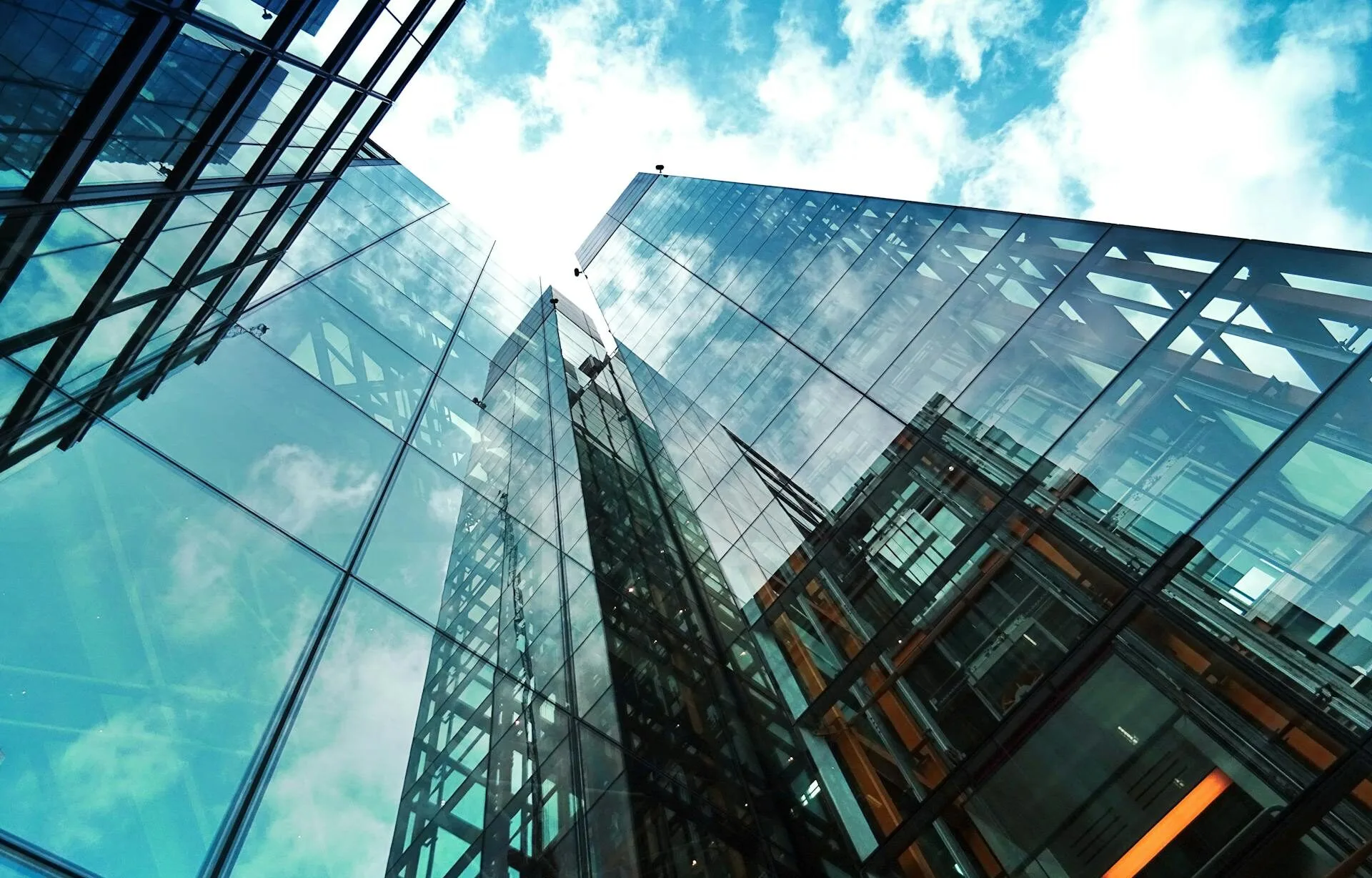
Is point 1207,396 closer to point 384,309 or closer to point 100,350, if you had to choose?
point 100,350

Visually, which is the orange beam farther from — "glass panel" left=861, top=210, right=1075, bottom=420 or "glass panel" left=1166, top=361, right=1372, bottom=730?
"glass panel" left=861, top=210, right=1075, bottom=420

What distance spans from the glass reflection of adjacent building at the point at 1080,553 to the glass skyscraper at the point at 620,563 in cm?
4

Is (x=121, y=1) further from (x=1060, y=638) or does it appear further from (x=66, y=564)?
(x=1060, y=638)

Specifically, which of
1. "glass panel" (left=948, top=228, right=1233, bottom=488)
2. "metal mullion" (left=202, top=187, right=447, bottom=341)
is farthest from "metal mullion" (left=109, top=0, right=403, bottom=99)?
"glass panel" (left=948, top=228, right=1233, bottom=488)

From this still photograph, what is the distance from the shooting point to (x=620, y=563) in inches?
476

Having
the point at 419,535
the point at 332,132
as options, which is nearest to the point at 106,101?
the point at 419,535

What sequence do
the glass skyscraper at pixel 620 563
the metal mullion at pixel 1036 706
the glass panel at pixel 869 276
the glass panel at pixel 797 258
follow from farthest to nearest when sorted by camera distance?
the glass panel at pixel 797 258
the glass panel at pixel 869 276
the metal mullion at pixel 1036 706
the glass skyscraper at pixel 620 563

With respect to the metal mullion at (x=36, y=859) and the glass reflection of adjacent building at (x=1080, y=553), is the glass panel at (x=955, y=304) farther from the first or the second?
the metal mullion at (x=36, y=859)

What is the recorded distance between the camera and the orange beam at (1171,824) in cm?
564

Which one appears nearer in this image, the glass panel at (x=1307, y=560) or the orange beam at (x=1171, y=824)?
the glass panel at (x=1307, y=560)

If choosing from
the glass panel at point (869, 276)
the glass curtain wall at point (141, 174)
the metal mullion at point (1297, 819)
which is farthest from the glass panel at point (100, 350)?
the glass panel at point (869, 276)

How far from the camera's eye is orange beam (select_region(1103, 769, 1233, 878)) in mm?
5641

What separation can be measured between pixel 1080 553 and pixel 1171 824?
2.42m

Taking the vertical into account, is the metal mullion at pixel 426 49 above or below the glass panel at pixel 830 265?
below
